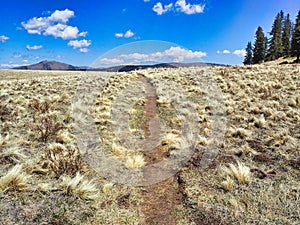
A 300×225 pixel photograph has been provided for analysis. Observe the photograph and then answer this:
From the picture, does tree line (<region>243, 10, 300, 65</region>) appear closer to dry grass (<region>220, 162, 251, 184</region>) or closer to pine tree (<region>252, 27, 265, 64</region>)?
pine tree (<region>252, 27, 265, 64</region>)

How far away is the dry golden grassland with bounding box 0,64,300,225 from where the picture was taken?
242 inches

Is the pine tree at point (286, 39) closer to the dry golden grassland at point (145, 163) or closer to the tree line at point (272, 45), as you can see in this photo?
the tree line at point (272, 45)

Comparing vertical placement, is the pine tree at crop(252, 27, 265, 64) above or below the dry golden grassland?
above

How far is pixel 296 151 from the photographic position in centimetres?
935

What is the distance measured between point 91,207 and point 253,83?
62.8ft

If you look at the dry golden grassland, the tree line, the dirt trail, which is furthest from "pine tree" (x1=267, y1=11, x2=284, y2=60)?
the dirt trail

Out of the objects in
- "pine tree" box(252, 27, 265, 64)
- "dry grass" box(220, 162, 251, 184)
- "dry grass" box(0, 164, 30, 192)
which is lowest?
"dry grass" box(220, 162, 251, 184)

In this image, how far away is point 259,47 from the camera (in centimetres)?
7169

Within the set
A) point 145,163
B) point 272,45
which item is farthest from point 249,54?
point 145,163

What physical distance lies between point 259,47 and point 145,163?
72.3 metres

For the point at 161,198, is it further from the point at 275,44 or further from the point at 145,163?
the point at 275,44

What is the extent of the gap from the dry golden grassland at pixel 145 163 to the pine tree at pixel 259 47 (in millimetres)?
60284

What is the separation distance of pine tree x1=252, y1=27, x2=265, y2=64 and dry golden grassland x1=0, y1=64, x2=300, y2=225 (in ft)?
198

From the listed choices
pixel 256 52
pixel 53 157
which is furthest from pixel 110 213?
pixel 256 52
